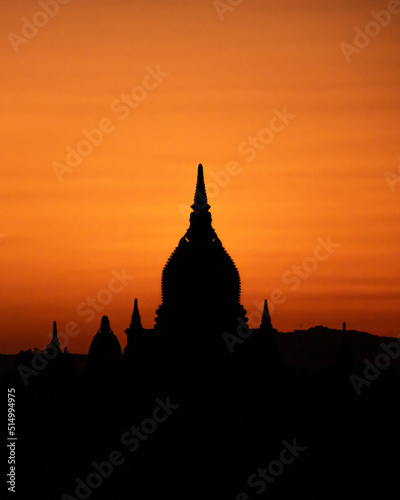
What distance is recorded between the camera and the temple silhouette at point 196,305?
306 ft

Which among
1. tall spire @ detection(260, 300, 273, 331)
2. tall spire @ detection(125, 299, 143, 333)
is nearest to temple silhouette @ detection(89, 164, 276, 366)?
tall spire @ detection(125, 299, 143, 333)

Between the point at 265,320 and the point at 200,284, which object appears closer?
the point at 265,320

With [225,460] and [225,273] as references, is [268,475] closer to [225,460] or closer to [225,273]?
[225,460]

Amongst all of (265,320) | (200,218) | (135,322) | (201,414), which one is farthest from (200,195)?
(201,414)

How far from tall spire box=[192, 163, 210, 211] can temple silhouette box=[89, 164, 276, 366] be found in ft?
1.43

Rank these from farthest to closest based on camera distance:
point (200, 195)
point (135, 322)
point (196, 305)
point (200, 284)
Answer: point (200, 195)
point (196, 305)
point (135, 322)
point (200, 284)

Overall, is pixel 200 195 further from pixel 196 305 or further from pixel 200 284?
pixel 196 305

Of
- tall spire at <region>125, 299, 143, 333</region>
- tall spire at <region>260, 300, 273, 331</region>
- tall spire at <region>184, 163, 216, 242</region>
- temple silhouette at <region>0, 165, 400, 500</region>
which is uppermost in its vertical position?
tall spire at <region>184, 163, 216, 242</region>

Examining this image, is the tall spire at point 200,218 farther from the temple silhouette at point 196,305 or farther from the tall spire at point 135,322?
the tall spire at point 135,322

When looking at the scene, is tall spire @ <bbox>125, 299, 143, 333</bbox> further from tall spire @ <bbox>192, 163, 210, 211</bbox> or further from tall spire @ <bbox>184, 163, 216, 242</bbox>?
tall spire @ <bbox>192, 163, 210, 211</bbox>

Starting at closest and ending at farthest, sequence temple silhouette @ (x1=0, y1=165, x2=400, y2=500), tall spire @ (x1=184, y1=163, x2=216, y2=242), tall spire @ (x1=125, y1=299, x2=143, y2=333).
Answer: temple silhouette @ (x1=0, y1=165, x2=400, y2=500)
tall spire @ (x1=125, y1=299, x2=143, y2=333)
tall spire @ (x1=184, y1=163, x2=216, y2=242)

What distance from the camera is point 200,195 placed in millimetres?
96250

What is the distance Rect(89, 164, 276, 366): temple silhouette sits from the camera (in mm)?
93375

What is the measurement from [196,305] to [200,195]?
7.28 m
